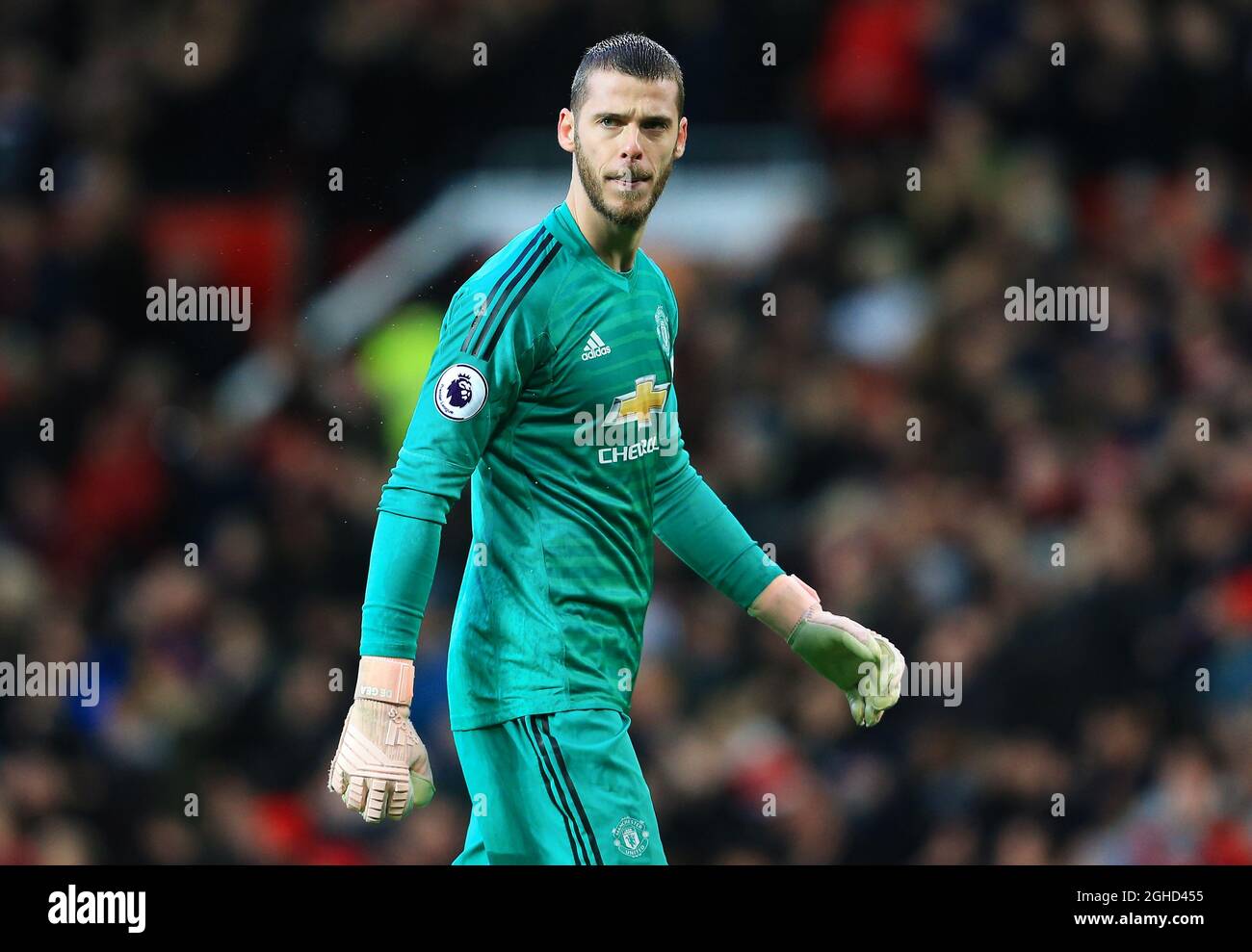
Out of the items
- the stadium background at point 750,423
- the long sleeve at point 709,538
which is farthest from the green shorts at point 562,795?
the stadium background at point 750,423

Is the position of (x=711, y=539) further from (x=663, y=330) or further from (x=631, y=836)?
(x=631, y=836)

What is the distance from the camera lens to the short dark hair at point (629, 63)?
13.8ft

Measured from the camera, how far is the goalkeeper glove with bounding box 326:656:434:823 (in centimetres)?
385

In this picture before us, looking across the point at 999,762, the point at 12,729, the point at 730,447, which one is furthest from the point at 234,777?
the point at 999,762

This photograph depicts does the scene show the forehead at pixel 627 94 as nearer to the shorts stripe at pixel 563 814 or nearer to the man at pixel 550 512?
the man at pixel 550 512

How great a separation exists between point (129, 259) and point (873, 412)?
338cm

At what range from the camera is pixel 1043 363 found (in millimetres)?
8938

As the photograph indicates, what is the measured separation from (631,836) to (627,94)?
1.55 metres

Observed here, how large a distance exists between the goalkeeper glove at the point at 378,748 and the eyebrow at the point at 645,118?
4.01ft

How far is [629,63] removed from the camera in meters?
4.20

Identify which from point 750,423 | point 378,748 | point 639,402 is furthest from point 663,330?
point 750,423

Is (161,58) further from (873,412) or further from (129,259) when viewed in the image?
(873,412)

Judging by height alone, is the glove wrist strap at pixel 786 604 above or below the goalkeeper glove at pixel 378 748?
above

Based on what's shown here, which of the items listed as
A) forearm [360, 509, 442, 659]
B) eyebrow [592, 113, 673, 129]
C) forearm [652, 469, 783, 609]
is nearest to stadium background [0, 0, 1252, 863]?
forearm [652, 469, 783, 609]
